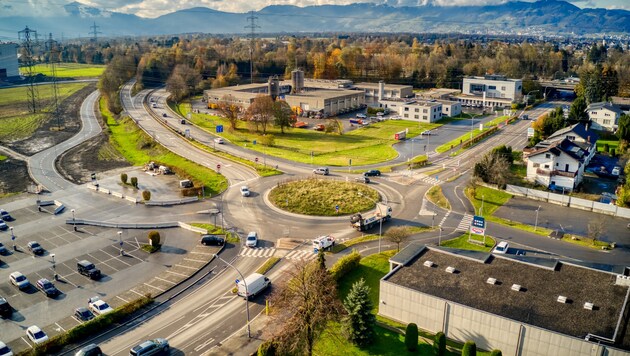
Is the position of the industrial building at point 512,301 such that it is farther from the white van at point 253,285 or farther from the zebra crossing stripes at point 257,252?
the zebra crossing stripes at point 257,252

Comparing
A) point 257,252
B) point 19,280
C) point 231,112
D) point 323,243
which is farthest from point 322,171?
point 19,280

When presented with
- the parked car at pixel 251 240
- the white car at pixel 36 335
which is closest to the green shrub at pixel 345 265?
the parked car at pixel 251 240

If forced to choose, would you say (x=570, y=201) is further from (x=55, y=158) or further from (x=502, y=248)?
(x=55, y=158)

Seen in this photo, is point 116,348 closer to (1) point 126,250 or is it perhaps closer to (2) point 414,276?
(1) point 126,250

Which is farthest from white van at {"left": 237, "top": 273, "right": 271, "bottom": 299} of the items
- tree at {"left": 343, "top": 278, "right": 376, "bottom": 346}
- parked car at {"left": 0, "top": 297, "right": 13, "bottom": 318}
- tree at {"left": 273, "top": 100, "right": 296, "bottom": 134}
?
tree at {"left": 273, "top": 100, "right": 296, "bottom": 134}

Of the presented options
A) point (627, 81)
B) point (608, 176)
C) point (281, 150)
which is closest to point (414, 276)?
point (608, 176)
